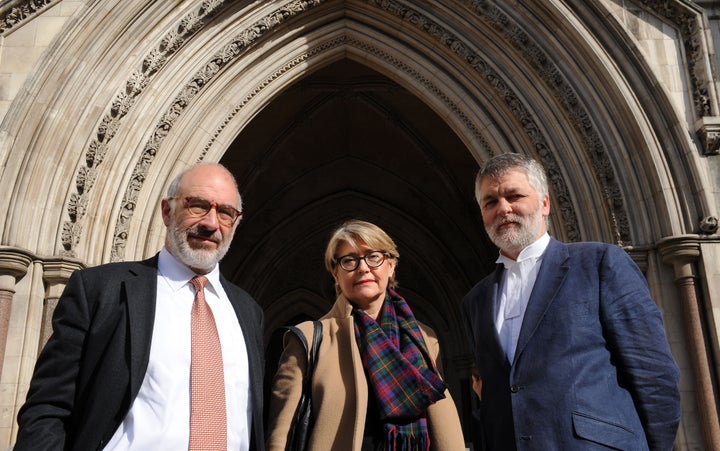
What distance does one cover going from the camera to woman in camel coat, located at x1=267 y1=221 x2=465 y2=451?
1985 mm

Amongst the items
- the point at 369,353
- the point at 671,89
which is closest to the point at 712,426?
the point at 671,89

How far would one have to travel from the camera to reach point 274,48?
276 inches

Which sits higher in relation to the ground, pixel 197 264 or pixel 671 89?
pixel 671 89

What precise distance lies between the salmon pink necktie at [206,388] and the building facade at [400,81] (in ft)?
12.8

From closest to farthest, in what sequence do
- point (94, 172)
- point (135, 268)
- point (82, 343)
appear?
point (82, 343) < point (135, 268) < point (94, 172)

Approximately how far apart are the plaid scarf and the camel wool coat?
0.04m

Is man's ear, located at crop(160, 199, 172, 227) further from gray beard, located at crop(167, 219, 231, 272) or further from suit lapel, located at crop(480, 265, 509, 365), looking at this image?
suit lapel, located at crop(480, 265, 509, 365)

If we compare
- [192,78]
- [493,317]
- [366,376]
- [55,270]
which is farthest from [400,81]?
[366,376]

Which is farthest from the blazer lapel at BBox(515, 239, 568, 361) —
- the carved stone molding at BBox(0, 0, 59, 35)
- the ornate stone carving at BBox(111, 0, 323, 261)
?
the carved stone molding at BBox(0, 0, 59, 35)

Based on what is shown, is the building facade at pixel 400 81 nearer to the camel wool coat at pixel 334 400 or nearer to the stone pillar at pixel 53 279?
the stone pillar at pixel 53 279

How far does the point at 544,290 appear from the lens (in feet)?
6.60

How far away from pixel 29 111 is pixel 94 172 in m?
0.73

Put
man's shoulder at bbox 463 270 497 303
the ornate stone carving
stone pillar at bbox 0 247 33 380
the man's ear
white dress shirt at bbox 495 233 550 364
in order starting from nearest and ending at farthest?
white dress shirt at bbox 495 233 550 364, the man's ear, man's shoulder at bbox 463 270 497 303, stone pillar at bbox 0 247 33 380, the ornate stone carving

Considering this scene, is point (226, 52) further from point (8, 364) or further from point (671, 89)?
point (671, 89)
